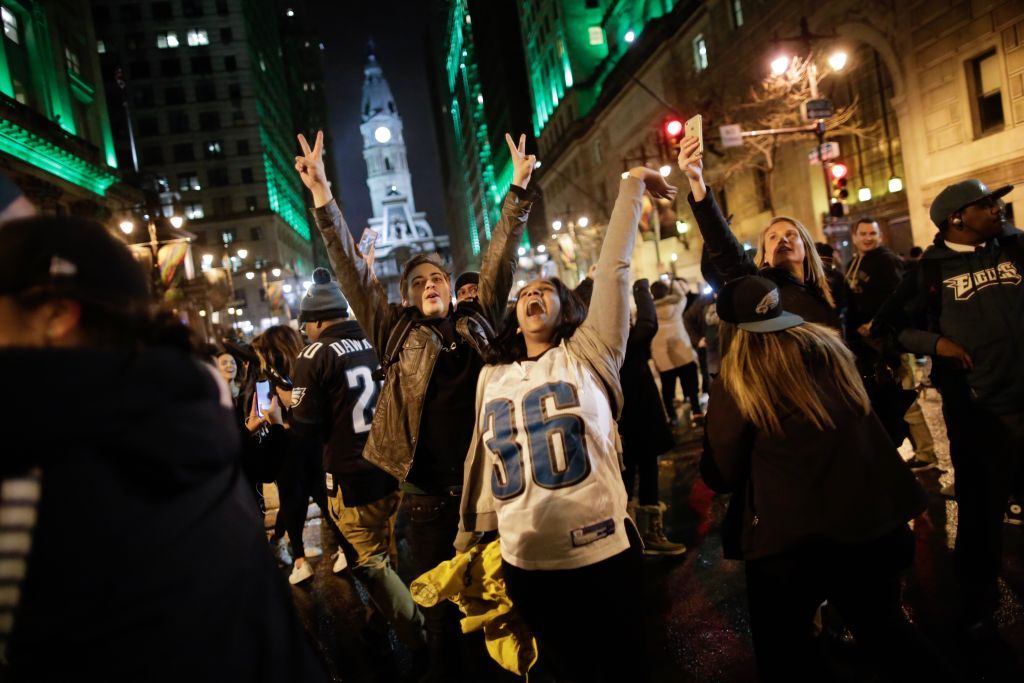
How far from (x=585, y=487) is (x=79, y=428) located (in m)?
1.81

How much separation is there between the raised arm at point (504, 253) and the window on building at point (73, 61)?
38205 mm

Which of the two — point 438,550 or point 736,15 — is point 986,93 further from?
point 438,550

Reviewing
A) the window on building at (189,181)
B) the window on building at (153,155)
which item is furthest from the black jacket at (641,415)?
the window on building at (153,155)

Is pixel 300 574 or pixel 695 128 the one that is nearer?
pixel 695 128

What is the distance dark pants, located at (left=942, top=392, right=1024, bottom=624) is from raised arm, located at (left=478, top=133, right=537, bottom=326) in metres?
2.68

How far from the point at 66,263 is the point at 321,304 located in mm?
3189

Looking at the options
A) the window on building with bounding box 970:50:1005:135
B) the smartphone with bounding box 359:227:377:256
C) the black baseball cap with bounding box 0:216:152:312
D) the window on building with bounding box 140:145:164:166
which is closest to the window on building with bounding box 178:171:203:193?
the window on building with bounding box 140:145:164:166

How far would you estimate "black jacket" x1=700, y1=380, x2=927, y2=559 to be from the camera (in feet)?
7.57

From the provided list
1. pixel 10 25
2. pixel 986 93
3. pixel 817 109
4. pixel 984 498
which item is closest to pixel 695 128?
pixel 984 498

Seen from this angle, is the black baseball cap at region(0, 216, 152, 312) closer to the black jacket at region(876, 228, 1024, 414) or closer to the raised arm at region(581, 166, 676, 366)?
the raised arm at region(581, 166, 676, 366)

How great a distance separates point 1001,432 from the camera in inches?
132

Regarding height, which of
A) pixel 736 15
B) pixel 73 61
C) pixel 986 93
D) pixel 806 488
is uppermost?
pixel 73 61

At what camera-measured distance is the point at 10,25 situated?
26.5 m

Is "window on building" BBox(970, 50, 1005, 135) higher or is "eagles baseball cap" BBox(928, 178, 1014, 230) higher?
"window on building" BBox(970, 50, 1005, 135)
